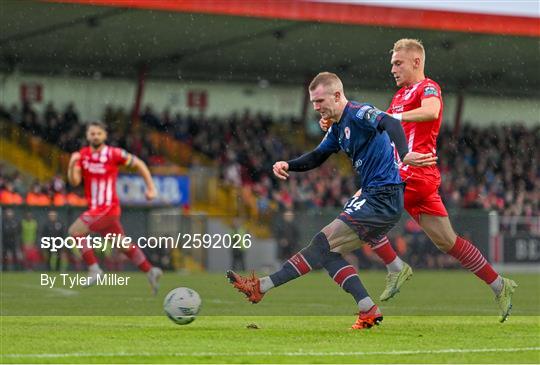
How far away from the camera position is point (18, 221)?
25016 mm

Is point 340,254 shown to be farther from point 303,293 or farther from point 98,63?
point 98,63

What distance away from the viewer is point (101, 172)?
49.4ft

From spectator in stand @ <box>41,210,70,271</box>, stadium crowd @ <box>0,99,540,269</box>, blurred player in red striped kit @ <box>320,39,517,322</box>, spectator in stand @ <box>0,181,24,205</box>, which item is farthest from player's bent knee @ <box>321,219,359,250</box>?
spectator in stand @ <box>0,181,24,205</box>

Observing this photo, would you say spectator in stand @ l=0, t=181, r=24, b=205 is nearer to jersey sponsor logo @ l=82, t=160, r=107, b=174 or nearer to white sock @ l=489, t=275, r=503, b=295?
jersey sponsor logo @ l=82, t=160, r=107, b=174

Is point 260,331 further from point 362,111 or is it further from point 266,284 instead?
point 362,111

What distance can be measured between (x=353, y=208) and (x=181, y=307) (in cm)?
166

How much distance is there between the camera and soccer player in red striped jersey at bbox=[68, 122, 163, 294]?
48.8 ft

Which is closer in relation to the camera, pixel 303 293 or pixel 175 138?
pixel 303 293

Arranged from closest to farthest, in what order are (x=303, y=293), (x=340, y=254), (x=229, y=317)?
(x=340, y=254) → (x=229, y=317) → (x=303, y=293)

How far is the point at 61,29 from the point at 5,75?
597cm

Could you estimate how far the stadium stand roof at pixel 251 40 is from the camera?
2883cm

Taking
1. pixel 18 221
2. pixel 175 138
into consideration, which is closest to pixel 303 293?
pixel 18 221

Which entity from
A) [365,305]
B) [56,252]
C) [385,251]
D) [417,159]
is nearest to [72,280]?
[56,252]

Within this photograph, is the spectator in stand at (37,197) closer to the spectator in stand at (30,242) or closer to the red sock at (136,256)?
the spectator in stand at (30,242)
